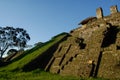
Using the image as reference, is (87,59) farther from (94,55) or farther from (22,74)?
(22,74)

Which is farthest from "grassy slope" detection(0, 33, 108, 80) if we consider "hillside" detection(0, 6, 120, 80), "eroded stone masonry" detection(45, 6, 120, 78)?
"eroded stone masonry" detection(45, 6, 120, 78)

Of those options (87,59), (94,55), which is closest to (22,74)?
(87,59)

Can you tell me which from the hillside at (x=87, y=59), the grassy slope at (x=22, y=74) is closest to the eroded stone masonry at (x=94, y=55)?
the hillside at (x=87, y=59)

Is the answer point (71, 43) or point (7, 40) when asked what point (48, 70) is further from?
point (7, 40)

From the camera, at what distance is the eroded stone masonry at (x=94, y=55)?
53.0ft

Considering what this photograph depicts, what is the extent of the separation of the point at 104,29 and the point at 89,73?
656 centimetres

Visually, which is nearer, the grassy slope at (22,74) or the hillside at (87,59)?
the hillside at (87,59)

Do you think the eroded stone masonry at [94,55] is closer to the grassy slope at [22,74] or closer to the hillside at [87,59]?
the hillside at [87,59]

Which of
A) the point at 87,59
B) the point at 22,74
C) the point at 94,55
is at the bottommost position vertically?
the point at 22,74

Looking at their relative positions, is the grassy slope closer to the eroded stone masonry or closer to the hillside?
the hillside

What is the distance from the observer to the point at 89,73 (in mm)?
16156

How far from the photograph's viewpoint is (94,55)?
18.0 meters

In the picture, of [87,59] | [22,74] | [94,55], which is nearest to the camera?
[94,55]

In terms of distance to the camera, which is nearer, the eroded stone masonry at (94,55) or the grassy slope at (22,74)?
the eroded stone masonry at (94,55)
